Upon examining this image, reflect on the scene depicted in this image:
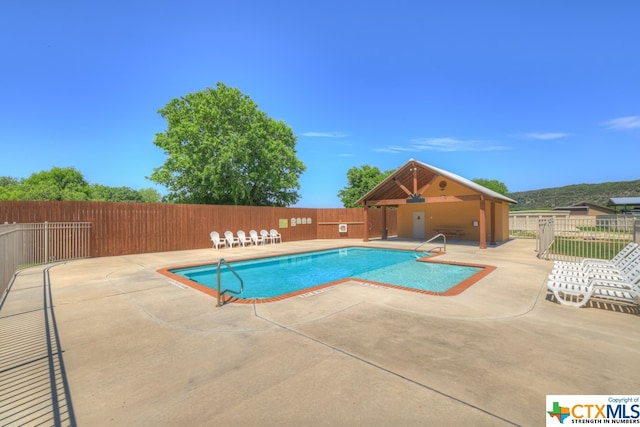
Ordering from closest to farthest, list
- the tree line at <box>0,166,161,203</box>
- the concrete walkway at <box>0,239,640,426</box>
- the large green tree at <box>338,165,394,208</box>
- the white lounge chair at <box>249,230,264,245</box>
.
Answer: the concrete walkway at <box>0,239,640,426</box> < the white lounge chair at <box>249,230,264,245</box> < the tree line at <box>0,166,161,203</box> < the large green tree at <box>338,165,394,208</box>

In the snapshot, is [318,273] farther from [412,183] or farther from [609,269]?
[412,183]

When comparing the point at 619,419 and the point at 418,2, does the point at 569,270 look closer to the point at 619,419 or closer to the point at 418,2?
the point at 619,419

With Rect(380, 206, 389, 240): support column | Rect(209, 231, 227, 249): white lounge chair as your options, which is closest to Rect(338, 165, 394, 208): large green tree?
Rect(380, 206, 389, 240): support column

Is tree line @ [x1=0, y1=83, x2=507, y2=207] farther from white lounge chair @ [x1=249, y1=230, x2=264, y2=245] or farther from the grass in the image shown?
the grass

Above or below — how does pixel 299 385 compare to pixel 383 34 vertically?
below

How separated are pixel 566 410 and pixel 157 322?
16.7 ft

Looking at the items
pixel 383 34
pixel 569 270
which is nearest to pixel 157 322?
pixel 569 270

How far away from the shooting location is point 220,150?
23359mm

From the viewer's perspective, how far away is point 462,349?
11.3 ft

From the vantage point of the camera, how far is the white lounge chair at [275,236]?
18.9 meters

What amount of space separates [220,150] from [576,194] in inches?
3985

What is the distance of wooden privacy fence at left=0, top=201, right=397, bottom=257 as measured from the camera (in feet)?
37.0

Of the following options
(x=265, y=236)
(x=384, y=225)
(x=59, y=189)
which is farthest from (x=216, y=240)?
(x=59, y=189)

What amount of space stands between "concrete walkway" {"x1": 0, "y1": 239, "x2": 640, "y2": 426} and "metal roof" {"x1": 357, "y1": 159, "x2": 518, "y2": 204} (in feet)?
35.9
